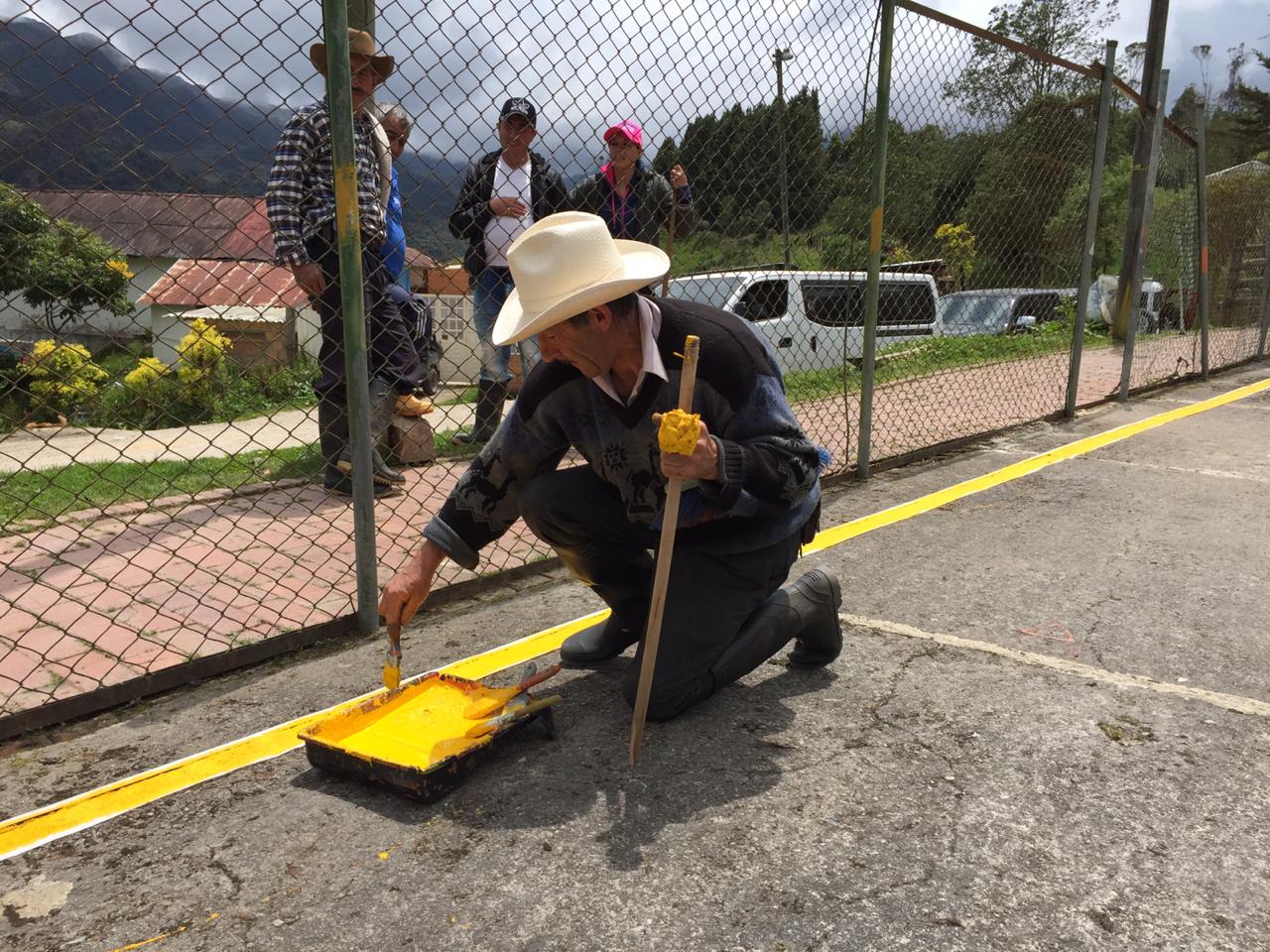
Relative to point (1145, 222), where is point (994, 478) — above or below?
below

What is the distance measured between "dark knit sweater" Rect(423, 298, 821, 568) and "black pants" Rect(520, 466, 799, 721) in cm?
5

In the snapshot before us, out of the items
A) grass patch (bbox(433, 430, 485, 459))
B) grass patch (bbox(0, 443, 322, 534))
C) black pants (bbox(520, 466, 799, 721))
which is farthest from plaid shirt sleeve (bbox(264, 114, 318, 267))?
black pants (bbox(520, 466, 799, 721))

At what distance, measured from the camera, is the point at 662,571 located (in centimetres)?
235

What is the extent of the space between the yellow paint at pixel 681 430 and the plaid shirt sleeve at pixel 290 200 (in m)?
2.80

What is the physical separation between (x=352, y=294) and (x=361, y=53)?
1579 mm

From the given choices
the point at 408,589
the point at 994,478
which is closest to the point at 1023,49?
the point at 994,478

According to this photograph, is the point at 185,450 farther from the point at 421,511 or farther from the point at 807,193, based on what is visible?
the point at 807,193

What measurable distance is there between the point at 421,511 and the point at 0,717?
94.9 inches

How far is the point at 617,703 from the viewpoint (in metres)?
2.83

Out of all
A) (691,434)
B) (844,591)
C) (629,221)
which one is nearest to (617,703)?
(691,434)

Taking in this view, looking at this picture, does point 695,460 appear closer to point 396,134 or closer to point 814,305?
point 396,134

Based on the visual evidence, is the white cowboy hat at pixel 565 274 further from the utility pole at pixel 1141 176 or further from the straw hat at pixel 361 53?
the utility pole at pixel 1141 176

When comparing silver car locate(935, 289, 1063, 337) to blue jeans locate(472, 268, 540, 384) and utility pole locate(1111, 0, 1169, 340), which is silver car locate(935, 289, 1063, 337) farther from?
blue jeans locate(472, 268, 540, 384)

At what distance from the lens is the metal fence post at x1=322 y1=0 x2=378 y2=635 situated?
3029 mm
